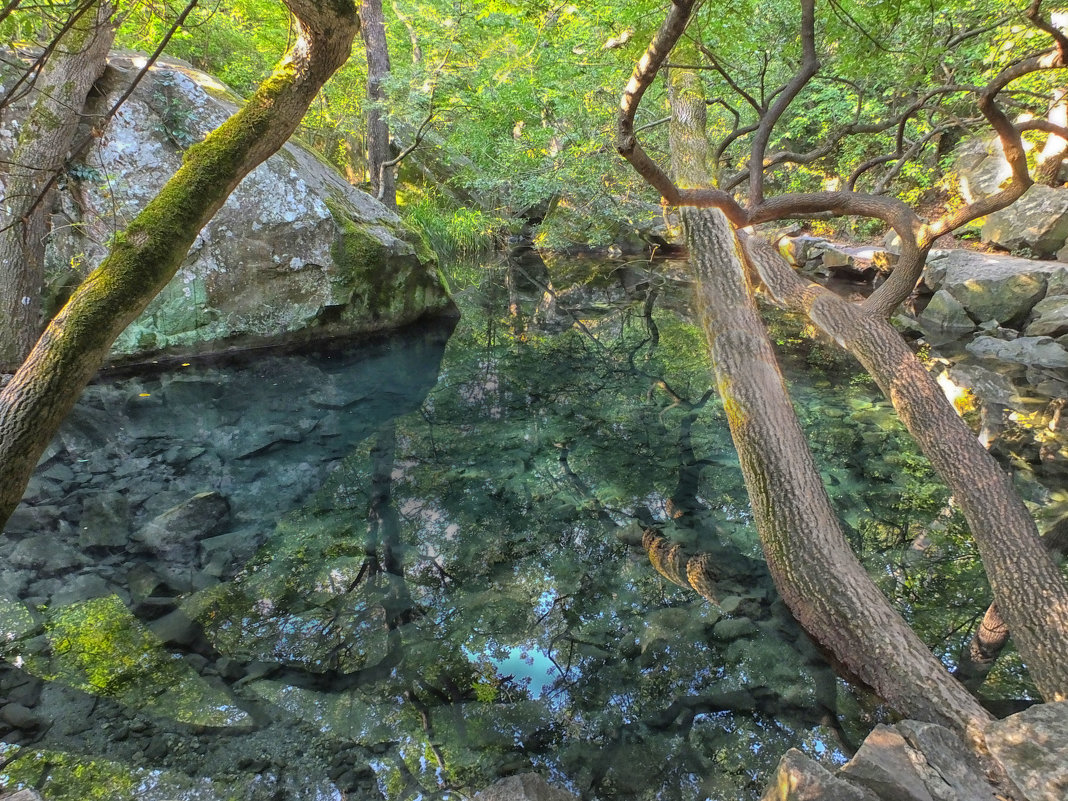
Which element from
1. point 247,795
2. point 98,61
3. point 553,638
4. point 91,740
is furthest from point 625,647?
point 98,61

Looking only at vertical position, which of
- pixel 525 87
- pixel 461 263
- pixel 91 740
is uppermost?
pixel 525 87

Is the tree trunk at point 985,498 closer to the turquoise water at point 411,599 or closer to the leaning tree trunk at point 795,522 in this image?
the leaning tree trunk at point 795,522

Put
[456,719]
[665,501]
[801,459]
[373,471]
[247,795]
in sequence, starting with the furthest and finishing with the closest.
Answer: [373,471], [665,501], [801,459], [456,719], [247,795]

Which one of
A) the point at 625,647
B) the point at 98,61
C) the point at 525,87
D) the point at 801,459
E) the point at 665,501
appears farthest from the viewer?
the point at 525,87

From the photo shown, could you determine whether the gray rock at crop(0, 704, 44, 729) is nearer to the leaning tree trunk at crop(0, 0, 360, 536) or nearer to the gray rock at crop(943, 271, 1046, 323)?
the leaning tree trunk at crop(0, 0, 360, 536)

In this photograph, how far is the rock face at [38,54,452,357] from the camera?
698 cm

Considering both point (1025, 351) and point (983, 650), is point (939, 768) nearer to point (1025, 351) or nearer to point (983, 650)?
point (983, 650)

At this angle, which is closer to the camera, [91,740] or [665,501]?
[91,740]

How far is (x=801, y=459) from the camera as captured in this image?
11.3 feet

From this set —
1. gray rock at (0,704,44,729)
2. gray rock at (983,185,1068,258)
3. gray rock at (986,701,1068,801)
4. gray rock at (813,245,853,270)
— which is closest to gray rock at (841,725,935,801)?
gray rock at (986,701,1068,801)

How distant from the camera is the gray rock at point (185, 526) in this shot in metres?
3.89

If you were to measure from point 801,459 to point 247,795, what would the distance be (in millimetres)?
3241

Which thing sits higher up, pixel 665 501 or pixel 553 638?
pixel 665 501

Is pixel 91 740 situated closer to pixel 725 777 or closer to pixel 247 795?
pixel 247 795
